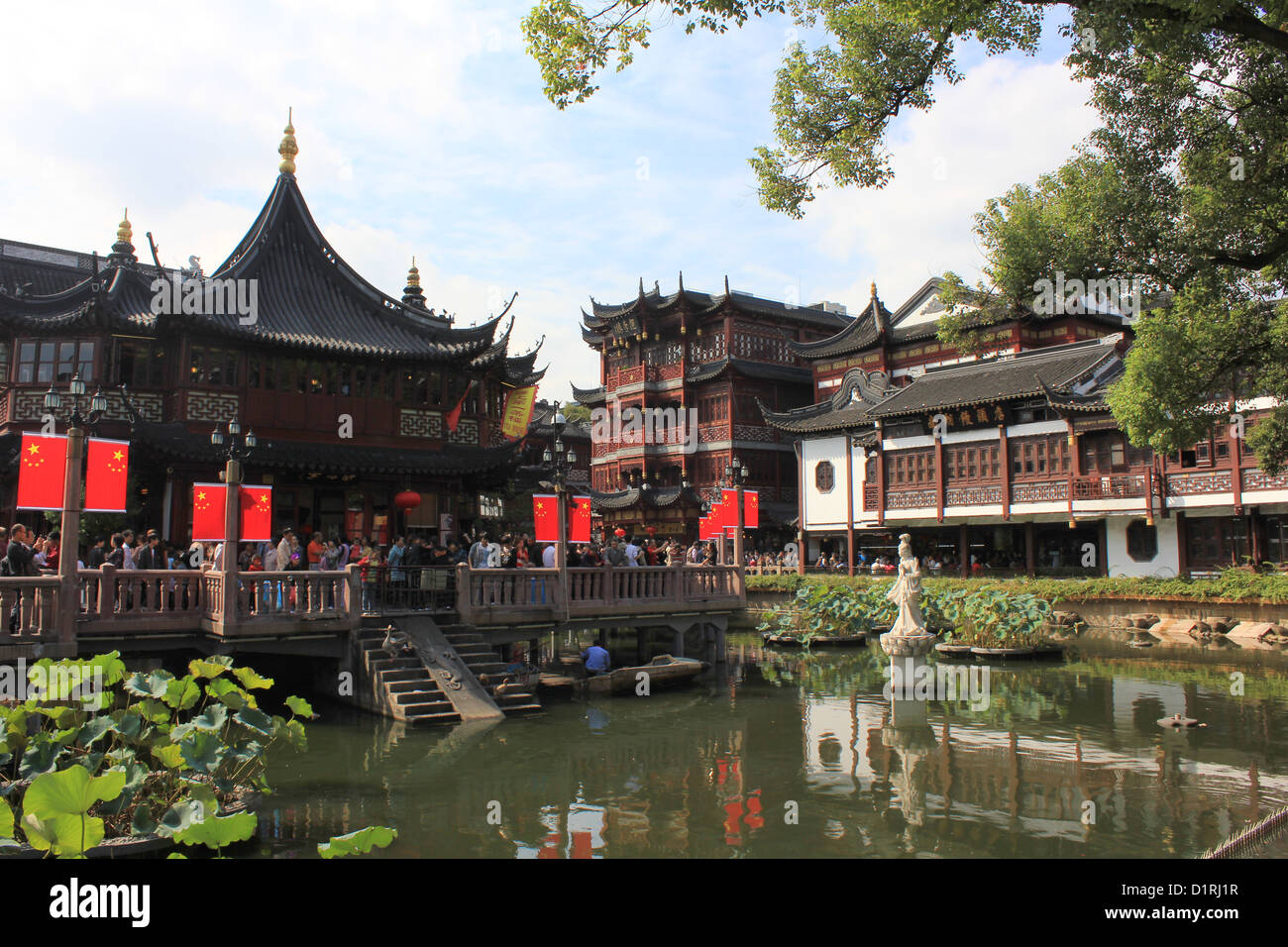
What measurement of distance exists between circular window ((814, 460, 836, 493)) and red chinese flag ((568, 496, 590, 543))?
20.5m

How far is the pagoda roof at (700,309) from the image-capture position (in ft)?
148

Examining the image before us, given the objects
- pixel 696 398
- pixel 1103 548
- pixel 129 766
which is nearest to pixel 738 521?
pixel 129 766

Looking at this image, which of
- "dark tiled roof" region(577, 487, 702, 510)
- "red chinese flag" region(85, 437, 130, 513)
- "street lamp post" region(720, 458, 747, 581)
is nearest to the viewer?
"red chinese flag" region(85, 437, 130, 513)

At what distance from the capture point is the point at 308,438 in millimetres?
21109

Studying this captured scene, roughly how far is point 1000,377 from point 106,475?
29296mm

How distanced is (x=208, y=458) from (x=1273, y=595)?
26292 mm

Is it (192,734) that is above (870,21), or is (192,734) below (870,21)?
below

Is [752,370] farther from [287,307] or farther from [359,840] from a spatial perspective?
[359,840]

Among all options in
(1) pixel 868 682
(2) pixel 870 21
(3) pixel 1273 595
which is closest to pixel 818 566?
(3) pixel 1273 595

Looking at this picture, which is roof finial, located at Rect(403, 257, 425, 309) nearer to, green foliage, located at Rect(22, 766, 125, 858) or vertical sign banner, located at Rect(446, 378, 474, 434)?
vertical sign banner, located at Rect(446, 378, 474, 434)

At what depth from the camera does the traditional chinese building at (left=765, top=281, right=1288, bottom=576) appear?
2720 cm

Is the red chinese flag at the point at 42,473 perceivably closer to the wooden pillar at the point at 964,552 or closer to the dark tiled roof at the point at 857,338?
the wooden pillar at the point at 964,552

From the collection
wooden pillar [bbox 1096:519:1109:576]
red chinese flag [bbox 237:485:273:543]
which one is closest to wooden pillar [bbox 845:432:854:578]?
wooden pillar [bbox 1096:519:1109:576]
